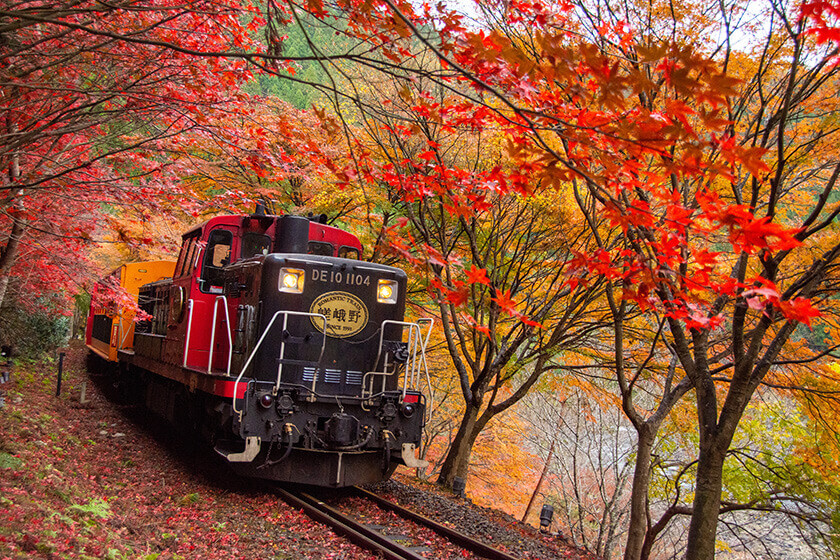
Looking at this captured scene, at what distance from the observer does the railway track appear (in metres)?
5.77

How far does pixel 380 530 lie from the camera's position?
258 inches

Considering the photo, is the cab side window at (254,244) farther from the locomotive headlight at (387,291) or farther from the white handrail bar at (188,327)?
the locomotive headlight at (387,291)

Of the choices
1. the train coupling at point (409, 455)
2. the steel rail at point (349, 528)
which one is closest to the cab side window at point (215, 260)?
the steel rail at point (349, 528)

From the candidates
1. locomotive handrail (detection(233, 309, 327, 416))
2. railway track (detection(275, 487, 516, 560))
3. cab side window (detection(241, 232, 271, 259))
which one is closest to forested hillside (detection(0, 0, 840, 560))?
cab side window (detection(241, 232, 271, 259))

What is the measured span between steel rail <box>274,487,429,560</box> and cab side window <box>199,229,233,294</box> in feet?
9.17

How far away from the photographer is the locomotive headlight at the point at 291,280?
7422mm

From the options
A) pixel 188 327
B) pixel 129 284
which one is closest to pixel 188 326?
pixel 188 327

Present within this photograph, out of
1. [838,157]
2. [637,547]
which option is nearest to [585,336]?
[637,547]

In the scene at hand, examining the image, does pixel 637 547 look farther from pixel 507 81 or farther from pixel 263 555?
pixel 507 81

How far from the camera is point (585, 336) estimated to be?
36.0ft

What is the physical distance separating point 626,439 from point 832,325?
20757 millimetres

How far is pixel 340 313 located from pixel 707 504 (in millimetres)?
4307

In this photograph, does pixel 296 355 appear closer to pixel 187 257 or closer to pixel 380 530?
pixel 380 530

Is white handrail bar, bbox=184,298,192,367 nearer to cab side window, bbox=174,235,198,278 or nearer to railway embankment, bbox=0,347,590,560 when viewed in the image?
cab side window, bbox=174,235,198,278
